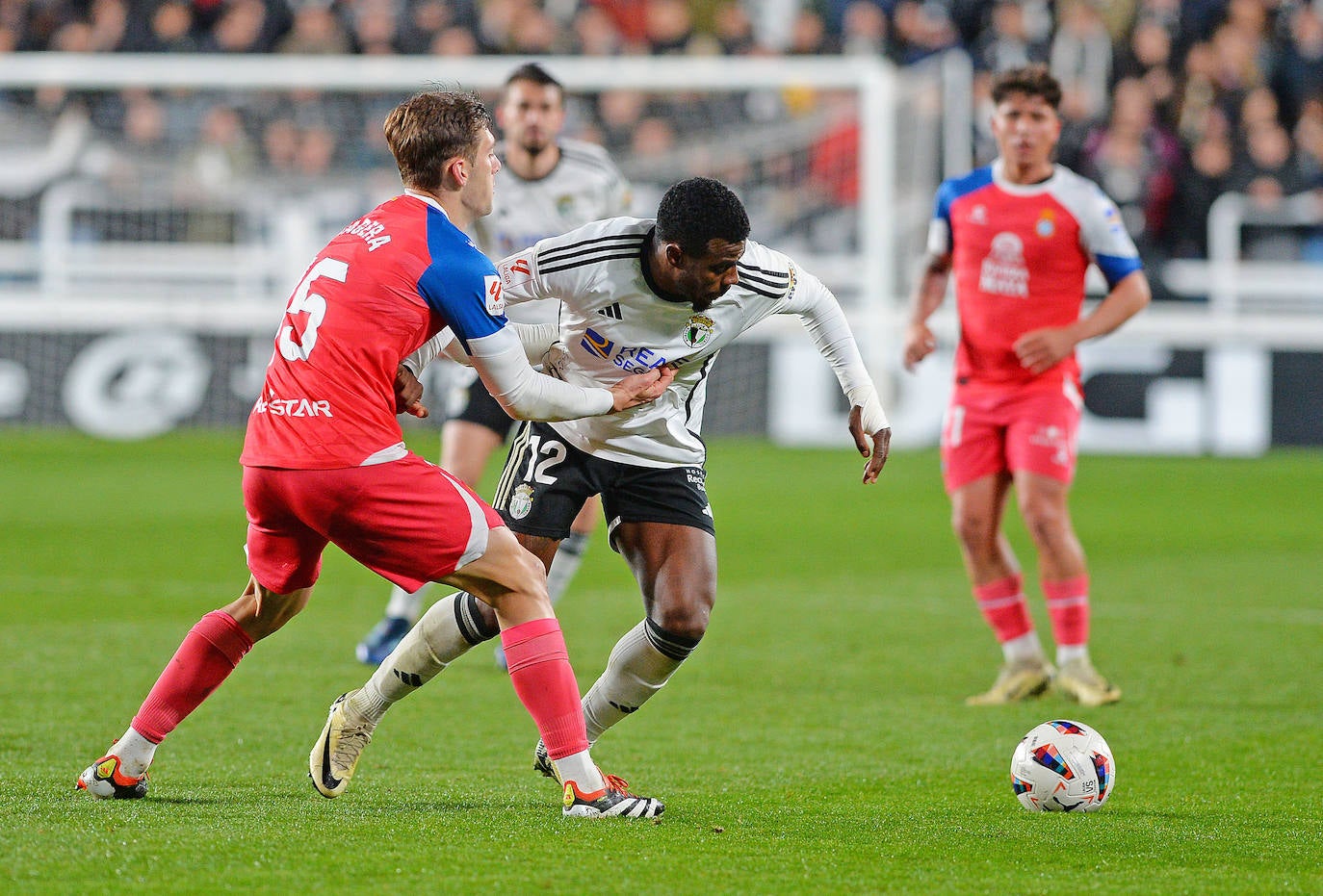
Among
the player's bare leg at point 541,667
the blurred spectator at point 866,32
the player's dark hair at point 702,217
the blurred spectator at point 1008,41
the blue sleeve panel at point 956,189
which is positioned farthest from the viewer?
the blurred spectator at point 866,32

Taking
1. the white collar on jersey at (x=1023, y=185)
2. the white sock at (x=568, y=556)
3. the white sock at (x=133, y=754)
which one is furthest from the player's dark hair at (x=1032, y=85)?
the white sock at (x=133, y=754)

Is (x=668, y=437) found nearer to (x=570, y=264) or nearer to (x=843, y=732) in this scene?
(x=570, y=264)

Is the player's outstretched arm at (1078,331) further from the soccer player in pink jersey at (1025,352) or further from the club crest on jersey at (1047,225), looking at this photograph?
the club crest on jersey at (1047,225)

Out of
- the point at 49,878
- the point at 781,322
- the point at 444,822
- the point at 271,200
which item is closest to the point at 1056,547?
the point at 444,822

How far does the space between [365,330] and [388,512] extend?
1.50ft

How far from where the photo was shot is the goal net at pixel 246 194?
1647 centimetres

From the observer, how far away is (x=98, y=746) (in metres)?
5.50

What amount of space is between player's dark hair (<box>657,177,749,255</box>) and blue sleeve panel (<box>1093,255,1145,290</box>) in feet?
9.83

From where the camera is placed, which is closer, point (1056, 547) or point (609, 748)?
point (609, 748)

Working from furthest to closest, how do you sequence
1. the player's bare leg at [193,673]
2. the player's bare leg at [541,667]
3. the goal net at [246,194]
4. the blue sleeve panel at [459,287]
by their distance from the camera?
1. the goal net at [246,194]
2. the player's bare leg at [193,673]
3. the player's bare leg at [541,667]
4. the blue sleeve panel at [459,287]

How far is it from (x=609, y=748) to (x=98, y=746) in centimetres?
160

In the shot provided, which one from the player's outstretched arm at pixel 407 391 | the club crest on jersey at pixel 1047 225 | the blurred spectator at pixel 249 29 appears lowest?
the player's outstretched arm at pixel 407 391

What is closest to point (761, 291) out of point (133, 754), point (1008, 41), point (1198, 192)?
point (133, 754)

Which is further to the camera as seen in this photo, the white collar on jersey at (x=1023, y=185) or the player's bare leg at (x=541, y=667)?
the white collar on jersey at (x=1023, y=185)
